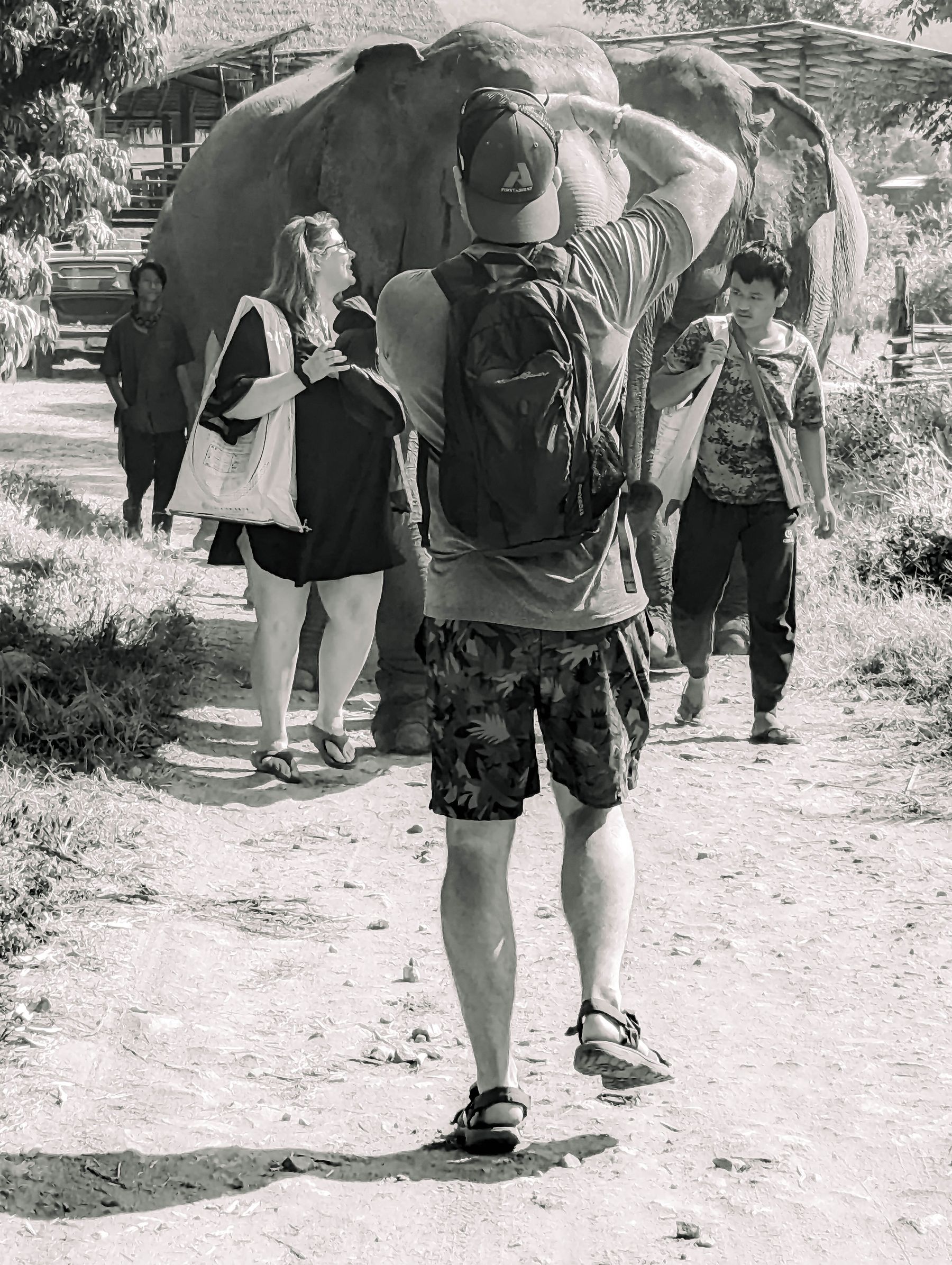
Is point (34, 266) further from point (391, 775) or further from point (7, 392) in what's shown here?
point (7, 392)

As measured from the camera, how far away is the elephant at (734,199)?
8602 mm

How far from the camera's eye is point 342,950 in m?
4.85

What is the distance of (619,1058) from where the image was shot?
3.28 metres

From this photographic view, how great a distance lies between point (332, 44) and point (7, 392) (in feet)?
32.6

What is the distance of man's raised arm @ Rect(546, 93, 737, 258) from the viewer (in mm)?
3643

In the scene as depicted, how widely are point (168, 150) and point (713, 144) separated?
21159 millimetres

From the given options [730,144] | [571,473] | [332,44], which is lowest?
[571,473]

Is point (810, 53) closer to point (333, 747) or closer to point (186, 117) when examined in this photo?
point (186, 117)

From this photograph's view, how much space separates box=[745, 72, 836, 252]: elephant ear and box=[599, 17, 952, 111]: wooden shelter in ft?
17.6

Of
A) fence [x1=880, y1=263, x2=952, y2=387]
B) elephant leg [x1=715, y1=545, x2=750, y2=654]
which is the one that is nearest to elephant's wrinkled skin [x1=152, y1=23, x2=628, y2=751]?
elephant leg [x1=715, y1=545, x2=750, y2=654]

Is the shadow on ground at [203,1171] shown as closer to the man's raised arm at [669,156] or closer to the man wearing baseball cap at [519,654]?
the man wearing baseball cap at [519,654]

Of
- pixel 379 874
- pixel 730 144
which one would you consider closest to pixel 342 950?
pixel 379 874

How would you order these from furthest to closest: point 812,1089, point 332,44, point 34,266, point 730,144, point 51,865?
1. point 332,44
2. point 34,266
3. point 730,144
4. point 51,865
5. point 812,1089

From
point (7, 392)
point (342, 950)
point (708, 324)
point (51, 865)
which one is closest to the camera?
point (342, 950)
